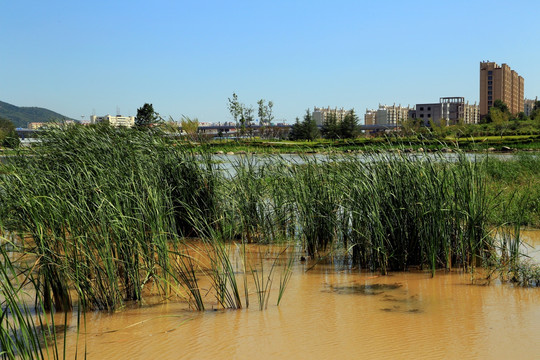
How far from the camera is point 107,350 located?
3834 mm

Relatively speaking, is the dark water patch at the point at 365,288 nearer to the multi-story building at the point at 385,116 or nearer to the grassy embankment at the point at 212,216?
the grassy embankment at the point at 212,216

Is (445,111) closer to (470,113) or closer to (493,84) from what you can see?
(493,84)

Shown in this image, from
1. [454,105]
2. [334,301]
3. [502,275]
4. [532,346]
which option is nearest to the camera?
[532,346]

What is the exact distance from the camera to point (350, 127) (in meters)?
63.2

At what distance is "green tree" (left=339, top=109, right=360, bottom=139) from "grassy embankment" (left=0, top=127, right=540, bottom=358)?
181 feet

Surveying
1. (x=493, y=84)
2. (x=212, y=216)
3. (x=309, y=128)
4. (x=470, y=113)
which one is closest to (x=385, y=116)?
(x=470, y=113)

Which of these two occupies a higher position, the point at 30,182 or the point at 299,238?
the point at 30,182

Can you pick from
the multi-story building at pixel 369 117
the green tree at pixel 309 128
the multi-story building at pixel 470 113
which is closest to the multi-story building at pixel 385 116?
the multi-story building at pixel 369 117

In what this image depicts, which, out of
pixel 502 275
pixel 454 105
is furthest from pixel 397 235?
pixel 454 105

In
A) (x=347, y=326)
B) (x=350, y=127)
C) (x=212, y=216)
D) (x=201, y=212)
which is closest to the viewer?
(x=347, y=326)

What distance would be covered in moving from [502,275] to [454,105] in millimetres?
135193

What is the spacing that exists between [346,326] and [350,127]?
60.1 m

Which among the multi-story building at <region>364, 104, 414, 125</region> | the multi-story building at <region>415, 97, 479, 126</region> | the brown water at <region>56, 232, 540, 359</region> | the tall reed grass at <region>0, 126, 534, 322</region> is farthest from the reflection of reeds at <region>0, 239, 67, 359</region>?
the multi-story building at <region>364, 104, 414, 125</region>

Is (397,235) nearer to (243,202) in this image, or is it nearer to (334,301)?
(334,301)
